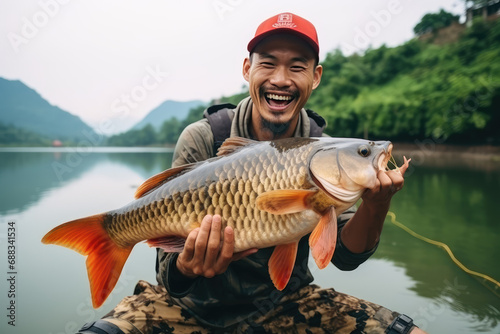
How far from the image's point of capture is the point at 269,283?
1.46 metres

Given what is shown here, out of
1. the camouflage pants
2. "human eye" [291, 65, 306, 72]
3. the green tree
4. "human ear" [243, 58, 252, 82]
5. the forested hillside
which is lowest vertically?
the camouflage pants

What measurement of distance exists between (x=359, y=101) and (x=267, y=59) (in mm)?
18702

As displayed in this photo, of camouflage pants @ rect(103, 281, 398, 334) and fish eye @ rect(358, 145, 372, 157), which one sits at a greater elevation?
fish eye @ rect(358, 145, 372, 157)

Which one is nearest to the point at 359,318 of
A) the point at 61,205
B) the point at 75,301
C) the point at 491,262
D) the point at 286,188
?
the point at 286,188

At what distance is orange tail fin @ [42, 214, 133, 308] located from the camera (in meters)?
1.15

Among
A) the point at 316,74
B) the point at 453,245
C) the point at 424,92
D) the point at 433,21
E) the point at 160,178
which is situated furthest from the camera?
the point at 433,21

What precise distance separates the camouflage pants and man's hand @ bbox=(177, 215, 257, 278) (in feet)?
0.89

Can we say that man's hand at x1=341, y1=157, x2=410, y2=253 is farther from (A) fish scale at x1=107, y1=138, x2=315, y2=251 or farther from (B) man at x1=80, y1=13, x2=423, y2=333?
(A) fish scale at x1=107, y1=138, x2=315, y2=251

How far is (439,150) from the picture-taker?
13.4m

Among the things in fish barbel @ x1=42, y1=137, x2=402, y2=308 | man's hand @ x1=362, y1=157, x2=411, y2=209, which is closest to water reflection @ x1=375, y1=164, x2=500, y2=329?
man's hand @ x1=362, y1=157, x2=411, y2=209

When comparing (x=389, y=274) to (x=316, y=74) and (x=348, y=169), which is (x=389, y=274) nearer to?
(x=316, y=74)

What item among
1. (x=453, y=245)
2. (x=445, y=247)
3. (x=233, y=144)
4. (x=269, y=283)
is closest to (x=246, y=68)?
(x=233, y=144)

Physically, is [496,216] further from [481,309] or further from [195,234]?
[195,234]

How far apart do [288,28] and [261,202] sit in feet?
2.39
